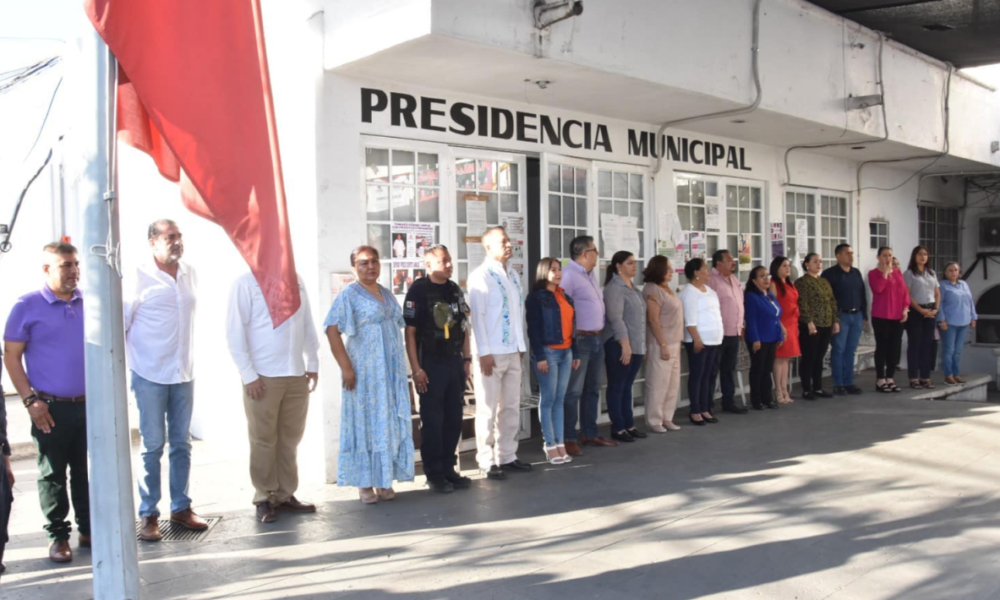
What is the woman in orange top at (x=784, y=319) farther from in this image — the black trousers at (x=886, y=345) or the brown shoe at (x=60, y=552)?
the brown shoe at (x=60, y=552)

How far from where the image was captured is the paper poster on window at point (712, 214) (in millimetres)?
9891

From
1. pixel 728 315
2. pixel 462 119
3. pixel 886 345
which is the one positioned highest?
pixel 462 119

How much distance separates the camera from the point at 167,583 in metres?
4.28

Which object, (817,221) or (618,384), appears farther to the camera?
(817,221)

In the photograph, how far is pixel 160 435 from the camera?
5.01 m

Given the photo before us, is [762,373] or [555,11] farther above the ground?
[555,11]

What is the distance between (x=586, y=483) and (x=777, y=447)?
86.6 inches

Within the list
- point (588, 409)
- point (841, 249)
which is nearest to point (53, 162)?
point (588, 409)

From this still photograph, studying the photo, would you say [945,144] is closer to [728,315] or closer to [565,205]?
[728,315]

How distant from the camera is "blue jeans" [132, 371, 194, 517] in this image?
4.96m

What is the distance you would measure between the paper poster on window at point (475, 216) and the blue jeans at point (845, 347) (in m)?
5.22

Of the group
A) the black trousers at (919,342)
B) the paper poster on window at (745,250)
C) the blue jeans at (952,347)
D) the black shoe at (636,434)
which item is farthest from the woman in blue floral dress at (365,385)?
the blue jeans at (952,347)

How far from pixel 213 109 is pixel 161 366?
207 centimetres

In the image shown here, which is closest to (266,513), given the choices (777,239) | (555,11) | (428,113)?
(428,113)
